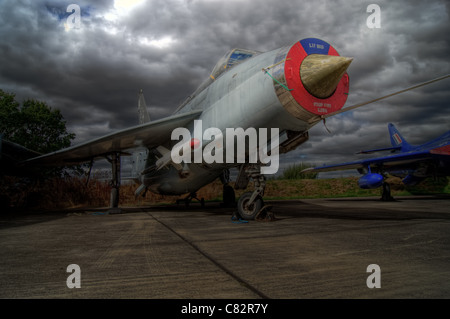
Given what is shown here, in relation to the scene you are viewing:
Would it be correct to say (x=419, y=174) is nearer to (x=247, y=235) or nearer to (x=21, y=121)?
(x=247, y=235)

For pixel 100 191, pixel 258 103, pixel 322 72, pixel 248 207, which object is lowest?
pixel 100 191

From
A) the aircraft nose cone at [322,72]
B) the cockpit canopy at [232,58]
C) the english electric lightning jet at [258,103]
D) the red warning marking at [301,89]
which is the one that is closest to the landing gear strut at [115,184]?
the english electric lightning jet at [258,103]

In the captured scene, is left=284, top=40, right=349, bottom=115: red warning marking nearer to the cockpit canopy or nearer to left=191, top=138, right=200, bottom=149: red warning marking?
the cockpit canopy

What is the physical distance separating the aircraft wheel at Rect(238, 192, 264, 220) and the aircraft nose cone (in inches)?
95.8

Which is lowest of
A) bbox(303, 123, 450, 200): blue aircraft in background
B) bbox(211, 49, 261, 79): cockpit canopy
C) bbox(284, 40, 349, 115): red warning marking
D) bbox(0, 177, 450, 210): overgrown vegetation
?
bbox(0, 177, 450, 210): overgrown vegetation

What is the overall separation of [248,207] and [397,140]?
23259 mm

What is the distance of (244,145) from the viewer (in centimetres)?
525

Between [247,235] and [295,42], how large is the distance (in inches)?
118

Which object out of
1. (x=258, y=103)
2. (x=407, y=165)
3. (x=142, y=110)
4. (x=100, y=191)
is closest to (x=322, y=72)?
(x=258, y=103)

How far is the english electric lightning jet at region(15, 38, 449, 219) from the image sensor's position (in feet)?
13.3

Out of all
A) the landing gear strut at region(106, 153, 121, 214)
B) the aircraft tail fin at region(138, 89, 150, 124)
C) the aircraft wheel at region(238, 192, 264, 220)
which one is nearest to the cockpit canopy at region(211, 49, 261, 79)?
the aircraft wheel at region(238, 192, 264, 220)

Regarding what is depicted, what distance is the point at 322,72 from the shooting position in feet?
12.8

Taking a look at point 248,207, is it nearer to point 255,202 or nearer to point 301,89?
point 255,202
